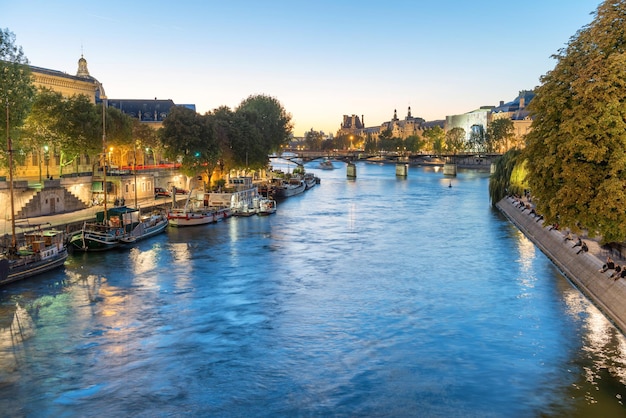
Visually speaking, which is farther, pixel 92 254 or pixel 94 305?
pixel 92 254

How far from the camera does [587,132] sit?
36.6 metres

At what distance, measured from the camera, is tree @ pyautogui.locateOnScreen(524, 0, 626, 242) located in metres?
36.1

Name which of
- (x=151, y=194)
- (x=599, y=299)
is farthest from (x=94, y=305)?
(x=151, y=194)

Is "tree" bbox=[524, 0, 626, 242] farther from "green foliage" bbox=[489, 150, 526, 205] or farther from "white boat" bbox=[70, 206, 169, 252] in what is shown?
"green foliage" bbox=[489, 150, 526, 205]

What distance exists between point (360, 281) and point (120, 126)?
5526 cm

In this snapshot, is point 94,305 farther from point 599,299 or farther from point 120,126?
point 120,126

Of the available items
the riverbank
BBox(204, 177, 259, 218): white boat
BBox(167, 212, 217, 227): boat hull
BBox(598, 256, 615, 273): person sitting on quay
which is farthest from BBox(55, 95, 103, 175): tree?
BBox(598, 256, 615, 273): person sitting on quay

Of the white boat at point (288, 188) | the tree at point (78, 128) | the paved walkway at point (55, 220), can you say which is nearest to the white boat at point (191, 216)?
the paved walkway at point (55, 220)

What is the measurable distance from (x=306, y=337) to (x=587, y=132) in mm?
20182

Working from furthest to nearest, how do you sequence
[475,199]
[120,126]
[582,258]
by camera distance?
[475,199] → [120,126] → [582,258]

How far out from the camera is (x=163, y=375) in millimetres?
27125

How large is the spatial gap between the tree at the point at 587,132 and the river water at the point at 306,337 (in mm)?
6051

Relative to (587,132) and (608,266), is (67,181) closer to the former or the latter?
(587,132)

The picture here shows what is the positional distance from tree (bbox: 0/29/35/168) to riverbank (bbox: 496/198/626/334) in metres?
47.0
